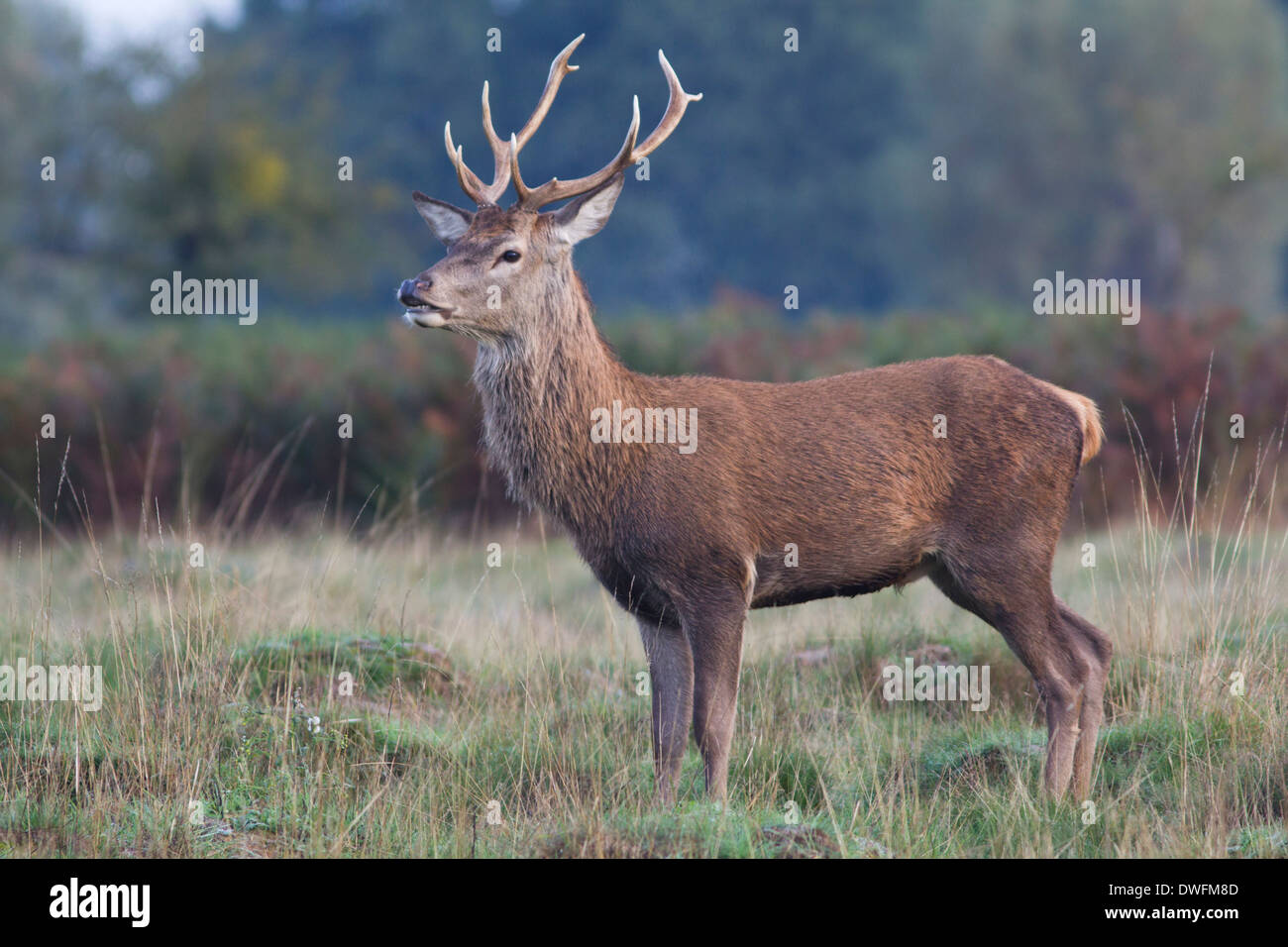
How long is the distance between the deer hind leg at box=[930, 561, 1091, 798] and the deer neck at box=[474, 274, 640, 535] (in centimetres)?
146

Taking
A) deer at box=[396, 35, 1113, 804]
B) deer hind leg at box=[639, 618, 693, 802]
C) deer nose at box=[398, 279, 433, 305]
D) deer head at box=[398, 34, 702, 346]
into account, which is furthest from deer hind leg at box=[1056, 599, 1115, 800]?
deer nose at box=[398, 279, 433, 305]

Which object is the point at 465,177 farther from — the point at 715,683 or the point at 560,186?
the point at 715,683

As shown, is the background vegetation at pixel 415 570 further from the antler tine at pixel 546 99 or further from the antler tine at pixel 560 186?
the antler tine at pixel 546 99

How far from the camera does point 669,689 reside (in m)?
5.87

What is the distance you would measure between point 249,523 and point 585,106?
31.8 metres

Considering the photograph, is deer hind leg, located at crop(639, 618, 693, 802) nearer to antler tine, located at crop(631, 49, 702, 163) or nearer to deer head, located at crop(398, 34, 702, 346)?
deer head, located at crop(398, 34, 702, 346)

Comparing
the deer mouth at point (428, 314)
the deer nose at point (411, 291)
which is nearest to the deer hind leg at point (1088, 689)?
the deer mouth at point (428, 314)

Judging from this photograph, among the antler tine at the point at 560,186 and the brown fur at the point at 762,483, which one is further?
the antler tine at the point at 560,186

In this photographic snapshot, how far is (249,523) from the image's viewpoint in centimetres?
1187

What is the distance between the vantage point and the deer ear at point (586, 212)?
6070 millimetres

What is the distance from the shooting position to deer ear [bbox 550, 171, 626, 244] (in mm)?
6070

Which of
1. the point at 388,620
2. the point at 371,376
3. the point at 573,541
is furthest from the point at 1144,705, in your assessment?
the point at 371,376

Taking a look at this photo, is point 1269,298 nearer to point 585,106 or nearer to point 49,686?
point 585,106

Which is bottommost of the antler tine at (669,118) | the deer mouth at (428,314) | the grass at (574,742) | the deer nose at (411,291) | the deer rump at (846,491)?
the grass at (574,742)
